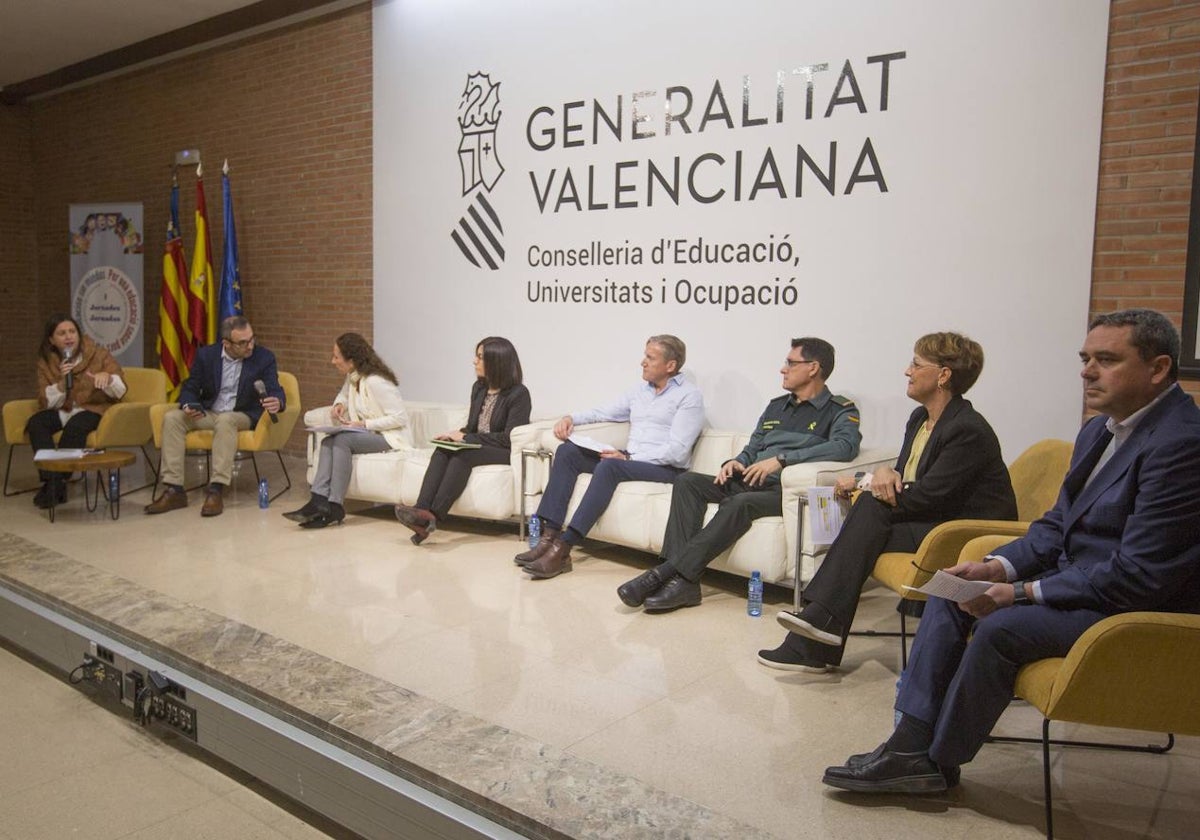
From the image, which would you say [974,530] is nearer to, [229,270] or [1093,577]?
[1093,577]

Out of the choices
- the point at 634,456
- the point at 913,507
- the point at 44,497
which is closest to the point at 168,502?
the point at 44,497

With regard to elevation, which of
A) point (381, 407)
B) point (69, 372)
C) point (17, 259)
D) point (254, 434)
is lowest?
point (254, 434)

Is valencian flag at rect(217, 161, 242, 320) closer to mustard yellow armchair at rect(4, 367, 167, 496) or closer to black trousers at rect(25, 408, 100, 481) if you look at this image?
mustard yellow armchair at rect(4, 367, 167, 496)

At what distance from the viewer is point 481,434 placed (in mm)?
5625

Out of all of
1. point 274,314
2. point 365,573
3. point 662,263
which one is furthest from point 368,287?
point 365,573

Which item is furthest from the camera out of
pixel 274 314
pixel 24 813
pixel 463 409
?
pixel 274 314

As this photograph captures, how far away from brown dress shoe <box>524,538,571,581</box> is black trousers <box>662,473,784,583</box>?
1.78 ft

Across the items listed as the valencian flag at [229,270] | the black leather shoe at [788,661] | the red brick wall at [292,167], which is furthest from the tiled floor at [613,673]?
the valencian flag at [229,270]

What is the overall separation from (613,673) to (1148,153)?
323 centimetres

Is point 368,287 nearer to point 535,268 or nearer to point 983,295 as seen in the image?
point 535,268

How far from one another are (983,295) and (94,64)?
9.43 metres

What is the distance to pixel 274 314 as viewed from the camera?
8633 mm

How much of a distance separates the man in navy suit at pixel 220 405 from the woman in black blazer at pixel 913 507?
3.97 meters

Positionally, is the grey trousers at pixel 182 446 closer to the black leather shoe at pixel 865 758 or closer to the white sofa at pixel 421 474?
the white sofa at pixel 421 474
